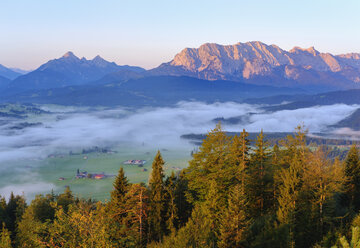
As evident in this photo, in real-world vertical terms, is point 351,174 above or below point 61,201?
above

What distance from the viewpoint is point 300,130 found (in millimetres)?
58281

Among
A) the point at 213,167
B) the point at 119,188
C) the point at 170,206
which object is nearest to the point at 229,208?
the point at 213,167

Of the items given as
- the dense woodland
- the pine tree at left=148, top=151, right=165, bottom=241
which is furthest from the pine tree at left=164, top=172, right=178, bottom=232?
the pine tree at left=148, top=151, right=165, bottom=241

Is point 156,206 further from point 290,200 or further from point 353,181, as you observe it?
point 353,181

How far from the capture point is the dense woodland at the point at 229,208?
3116cm

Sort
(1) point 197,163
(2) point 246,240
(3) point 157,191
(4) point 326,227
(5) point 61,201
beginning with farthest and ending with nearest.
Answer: (5) point 61,201 < (3) point 157,191 < (1) point 197,163 < (4) point 326,227 < (2) point 246,240

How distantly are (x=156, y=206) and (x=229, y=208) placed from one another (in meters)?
21.9

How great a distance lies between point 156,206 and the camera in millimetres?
55438

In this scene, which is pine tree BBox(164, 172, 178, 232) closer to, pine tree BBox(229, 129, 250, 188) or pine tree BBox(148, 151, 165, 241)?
pine tree BBox(148, 151, 165, 241)

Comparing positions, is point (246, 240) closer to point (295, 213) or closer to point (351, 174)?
point (295, 213)

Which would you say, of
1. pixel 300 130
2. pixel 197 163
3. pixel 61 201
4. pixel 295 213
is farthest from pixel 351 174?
pixel 61 201

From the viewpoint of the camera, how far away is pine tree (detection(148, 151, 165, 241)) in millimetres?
54600

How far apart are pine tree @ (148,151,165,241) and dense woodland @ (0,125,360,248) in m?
0.17

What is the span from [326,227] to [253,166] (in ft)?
47.3
